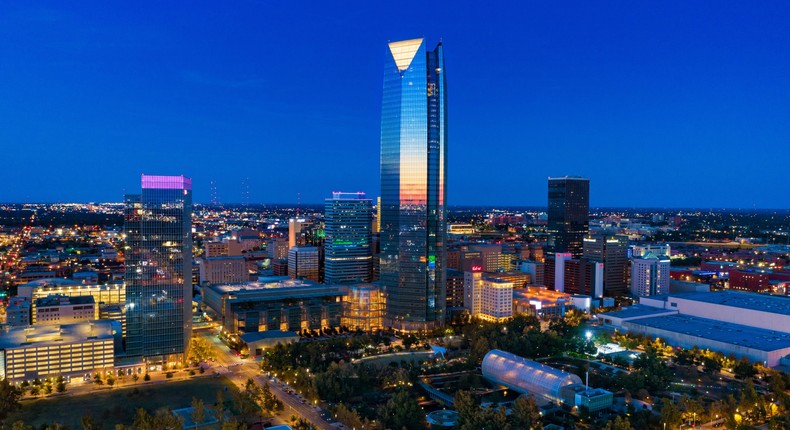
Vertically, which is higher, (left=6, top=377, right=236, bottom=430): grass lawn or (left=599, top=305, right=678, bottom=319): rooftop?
(left=599, top=305, right=678, bottom=319): rooftop

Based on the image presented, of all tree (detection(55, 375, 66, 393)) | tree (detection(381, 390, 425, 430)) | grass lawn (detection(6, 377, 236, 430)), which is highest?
tree (detection(381, 390, 425, 430))

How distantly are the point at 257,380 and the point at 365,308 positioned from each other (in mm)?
21171

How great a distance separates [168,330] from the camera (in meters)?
48.9

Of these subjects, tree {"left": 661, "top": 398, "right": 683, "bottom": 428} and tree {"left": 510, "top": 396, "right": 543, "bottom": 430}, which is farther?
tree {"left": 661, "top": 398, "right": 683, "bottom": 428}

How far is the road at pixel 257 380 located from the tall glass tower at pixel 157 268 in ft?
13.0

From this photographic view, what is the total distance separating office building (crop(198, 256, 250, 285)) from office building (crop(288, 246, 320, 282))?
712 centimetres

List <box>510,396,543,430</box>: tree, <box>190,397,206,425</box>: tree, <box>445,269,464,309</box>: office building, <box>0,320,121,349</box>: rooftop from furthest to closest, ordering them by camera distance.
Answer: <box>445,269,464,309</box>: office building < <box>0,320,121,349</box>: rooftop < <box>510,396,543,430</box>: tree < <box>190,397,206,425</box>: tree

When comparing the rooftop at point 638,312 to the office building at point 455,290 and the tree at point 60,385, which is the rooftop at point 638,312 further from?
the tree at point 60,385

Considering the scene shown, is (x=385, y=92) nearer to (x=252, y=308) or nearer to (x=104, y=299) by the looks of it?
(x=252, y=308)

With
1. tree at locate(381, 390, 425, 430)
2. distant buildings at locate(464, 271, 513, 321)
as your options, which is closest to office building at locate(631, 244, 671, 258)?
distant buildings at locate(464, 271, 513, 321)

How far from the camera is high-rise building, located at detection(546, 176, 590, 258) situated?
100 m

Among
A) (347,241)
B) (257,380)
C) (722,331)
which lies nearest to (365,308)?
(347,241)

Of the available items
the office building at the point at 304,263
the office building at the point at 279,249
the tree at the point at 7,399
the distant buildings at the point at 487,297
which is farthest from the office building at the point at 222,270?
the tree at the point at 7,399

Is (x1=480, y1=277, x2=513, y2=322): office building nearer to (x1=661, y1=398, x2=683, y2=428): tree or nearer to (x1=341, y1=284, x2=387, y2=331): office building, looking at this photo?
(x1=341, y1=284, x2=387, y2=331): office building
